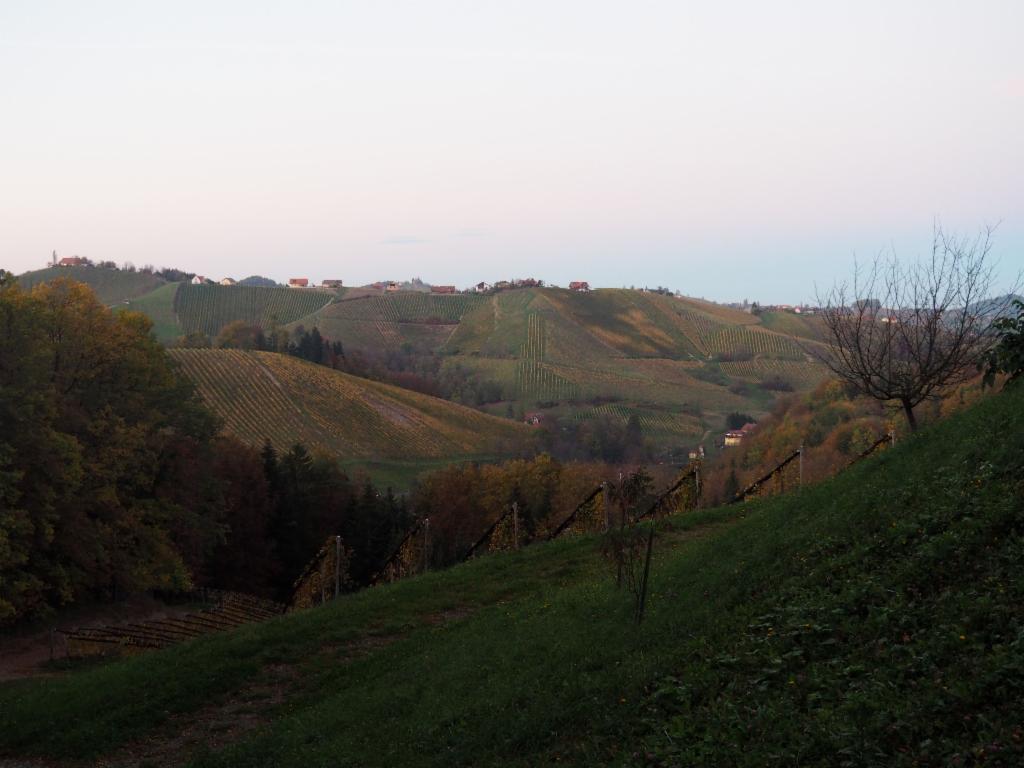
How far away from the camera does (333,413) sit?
93625mm

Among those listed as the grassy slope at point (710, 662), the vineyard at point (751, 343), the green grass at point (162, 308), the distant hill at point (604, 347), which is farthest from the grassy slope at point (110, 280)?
the grassy slope at point (710, 662)

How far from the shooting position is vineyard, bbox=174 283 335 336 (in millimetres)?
160750

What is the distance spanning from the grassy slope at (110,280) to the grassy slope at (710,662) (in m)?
175

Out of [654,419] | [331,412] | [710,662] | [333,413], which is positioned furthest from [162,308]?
[710,662]

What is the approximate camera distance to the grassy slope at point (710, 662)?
22.4 feet

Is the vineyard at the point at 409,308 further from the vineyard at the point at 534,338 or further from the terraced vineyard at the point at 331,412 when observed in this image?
the terraced vineyard at the point at 331,412

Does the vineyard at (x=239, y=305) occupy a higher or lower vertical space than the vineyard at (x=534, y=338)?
higher

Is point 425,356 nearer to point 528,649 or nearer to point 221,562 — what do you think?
point 221,562

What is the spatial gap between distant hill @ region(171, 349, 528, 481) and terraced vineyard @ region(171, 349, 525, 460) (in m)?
0.10

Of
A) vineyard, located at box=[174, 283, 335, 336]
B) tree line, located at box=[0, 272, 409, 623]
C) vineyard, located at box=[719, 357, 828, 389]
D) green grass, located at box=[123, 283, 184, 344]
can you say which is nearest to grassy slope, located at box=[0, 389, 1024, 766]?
tree line, located at box=[0, 272, 409, 623]

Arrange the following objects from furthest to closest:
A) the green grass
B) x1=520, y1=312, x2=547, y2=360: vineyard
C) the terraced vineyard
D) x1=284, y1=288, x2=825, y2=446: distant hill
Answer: x1=520, y1=312, x2=547, y2=360: vineyard
the green grass
x1=284, y1=288, x2=825, y2=446: distant hill
the terraced vineyard

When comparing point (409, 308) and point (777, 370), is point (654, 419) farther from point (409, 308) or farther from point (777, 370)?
point (409, 308)

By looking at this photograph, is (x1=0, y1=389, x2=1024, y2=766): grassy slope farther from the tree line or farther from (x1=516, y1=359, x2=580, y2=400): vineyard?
(x1=516, y1=359, x2=580, y2=400): vineyard

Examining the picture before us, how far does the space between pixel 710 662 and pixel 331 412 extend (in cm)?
8714
